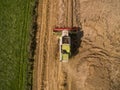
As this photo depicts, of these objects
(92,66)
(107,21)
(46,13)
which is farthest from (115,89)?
(46,13)

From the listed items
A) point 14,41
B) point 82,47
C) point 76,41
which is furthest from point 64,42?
point 14,41

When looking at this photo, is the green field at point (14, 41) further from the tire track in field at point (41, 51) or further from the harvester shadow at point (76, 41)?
the harvester shadow at point (76, 41)

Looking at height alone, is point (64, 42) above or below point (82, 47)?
above

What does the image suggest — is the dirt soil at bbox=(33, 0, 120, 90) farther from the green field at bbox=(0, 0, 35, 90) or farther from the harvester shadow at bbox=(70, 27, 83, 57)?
the green field at bbox=(0, 0, 35, 90)

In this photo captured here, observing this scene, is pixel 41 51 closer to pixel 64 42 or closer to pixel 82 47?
pixel 64 42

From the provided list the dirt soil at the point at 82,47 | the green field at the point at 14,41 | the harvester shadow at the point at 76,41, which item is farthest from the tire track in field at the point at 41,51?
the harvester shadow at the point at 76,41
